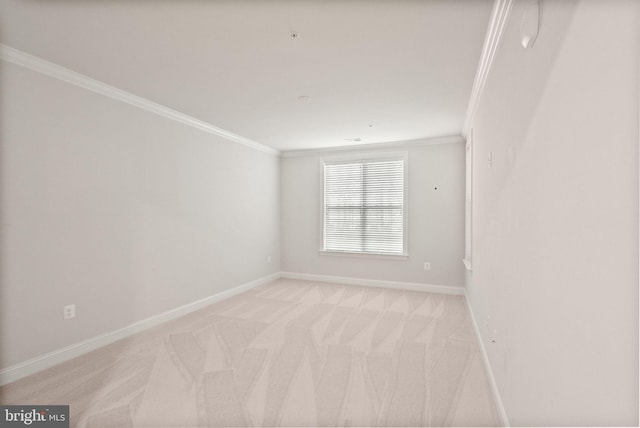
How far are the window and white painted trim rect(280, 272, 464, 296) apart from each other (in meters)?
0.50

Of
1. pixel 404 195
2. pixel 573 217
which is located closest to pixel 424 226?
pixel 404 195

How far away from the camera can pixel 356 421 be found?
6.09ft

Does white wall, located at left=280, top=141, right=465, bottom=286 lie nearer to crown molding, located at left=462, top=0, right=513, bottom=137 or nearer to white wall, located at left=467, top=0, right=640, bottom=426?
crown molding, located at left=462, top=0, right=513, bottom=137

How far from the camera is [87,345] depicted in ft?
9.06

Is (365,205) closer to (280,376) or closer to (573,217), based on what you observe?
(280,376)

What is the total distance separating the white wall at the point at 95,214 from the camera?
2316 mm

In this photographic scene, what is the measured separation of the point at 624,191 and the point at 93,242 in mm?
3554

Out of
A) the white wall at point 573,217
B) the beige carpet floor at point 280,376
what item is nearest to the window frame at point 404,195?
the beige carpet floor at point 280,376

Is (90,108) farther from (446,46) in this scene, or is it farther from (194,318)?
(446,46)

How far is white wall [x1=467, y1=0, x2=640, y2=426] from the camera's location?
71 centimetres

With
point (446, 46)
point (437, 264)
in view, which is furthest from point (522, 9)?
point (437, 264)

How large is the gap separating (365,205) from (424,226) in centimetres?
108

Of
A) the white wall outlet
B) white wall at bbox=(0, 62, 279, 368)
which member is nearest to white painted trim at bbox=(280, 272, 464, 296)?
white wall at bbox=(0, 62, 279, 368)

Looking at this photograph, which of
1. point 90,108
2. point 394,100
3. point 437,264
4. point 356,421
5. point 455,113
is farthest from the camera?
point 437,264
